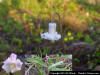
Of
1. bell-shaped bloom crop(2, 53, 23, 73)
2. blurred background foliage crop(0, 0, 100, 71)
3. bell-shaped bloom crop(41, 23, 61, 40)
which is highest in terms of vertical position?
blurred background foliage crop(0, 0, 100, 71)

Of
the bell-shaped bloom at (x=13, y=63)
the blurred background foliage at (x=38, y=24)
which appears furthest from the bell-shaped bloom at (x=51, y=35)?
the blurred background foliage at (x=38, y=24)

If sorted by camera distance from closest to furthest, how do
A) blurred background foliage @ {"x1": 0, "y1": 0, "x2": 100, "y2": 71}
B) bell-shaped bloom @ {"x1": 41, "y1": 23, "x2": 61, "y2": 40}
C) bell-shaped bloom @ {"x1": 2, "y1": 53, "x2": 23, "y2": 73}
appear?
bell-shaped bloom @ {"x1": 2, "y1": 53, "x2": 23, "y2": 73}
bell-shaped bloom @ {"x1": 41, "y1": 23, "x2": 61, "y2": 40}
blurred background foliage @ {"x1": 0, "y1": 0, "x2": 100, "y2": 71}

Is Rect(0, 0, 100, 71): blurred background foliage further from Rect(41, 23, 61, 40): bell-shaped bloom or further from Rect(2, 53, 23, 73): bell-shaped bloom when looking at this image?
Rect(2, 53, 23, 73): bell-shaped bloom

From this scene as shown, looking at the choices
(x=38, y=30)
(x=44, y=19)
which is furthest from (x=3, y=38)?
(x=44, y=19)

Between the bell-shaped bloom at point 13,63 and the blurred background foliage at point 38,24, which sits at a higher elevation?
the blurred background foliage at point 38,24

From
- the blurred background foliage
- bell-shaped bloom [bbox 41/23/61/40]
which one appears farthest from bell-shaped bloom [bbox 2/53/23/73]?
the blurred background foliage

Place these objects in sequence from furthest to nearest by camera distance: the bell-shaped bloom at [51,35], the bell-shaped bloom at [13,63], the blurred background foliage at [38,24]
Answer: the blurred background foliage at [38,24] < the bell-shaped bloom at [51,35] < the bell-shaped bloom at [13,63]

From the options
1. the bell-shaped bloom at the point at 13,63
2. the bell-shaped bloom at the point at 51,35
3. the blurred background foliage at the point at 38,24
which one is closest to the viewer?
the bell-shaped bloom at the point at 13,63

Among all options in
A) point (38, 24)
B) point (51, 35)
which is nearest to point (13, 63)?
point (51, 35)

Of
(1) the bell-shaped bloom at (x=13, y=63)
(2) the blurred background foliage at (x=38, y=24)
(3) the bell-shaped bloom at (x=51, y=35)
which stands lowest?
(1) the bell-shaped bloom at (x=13, y=63)

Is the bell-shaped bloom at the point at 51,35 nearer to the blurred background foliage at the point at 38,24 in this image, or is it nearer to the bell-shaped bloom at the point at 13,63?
the bell-shaped bloom at the point at 13,63

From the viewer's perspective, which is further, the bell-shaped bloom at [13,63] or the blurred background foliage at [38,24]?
the blurred background foliage at [38,24]

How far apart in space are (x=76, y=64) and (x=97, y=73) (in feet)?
5.77

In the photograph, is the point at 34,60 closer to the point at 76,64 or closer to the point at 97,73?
the point at 97,73
